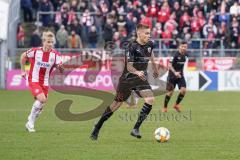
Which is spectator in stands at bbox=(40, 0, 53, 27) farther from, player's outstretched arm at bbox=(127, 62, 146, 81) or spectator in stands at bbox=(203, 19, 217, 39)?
player's outstretched arm at bbox=(127, 62, 146, 81)

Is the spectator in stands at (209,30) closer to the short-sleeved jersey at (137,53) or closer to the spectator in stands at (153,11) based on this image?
the spectator in stands at (153,11)

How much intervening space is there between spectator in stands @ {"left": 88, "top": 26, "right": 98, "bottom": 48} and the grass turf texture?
11240 millimetres

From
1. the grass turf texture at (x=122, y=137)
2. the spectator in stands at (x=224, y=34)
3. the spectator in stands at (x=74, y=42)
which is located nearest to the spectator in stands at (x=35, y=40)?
the spectator in stands at (x=74, y=42)

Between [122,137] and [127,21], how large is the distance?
70.4ft

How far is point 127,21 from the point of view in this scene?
35281 millimetres

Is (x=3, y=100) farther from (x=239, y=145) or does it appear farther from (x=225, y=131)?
(x=239, y=145)

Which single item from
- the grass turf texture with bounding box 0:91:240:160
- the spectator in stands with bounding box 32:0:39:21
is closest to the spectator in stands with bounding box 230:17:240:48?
the spectator in stands with bounding box 32:0:39:21

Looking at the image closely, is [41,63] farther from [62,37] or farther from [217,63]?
[217,63]

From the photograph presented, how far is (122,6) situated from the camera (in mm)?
36625

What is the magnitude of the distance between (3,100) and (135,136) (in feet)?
42.9

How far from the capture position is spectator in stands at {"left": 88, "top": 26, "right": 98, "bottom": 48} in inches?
1361

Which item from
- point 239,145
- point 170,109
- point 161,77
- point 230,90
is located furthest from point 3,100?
point 239,145

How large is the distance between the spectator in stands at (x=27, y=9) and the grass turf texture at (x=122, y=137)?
13169 mm

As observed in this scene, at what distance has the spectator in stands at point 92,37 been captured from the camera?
34562 millimetres
